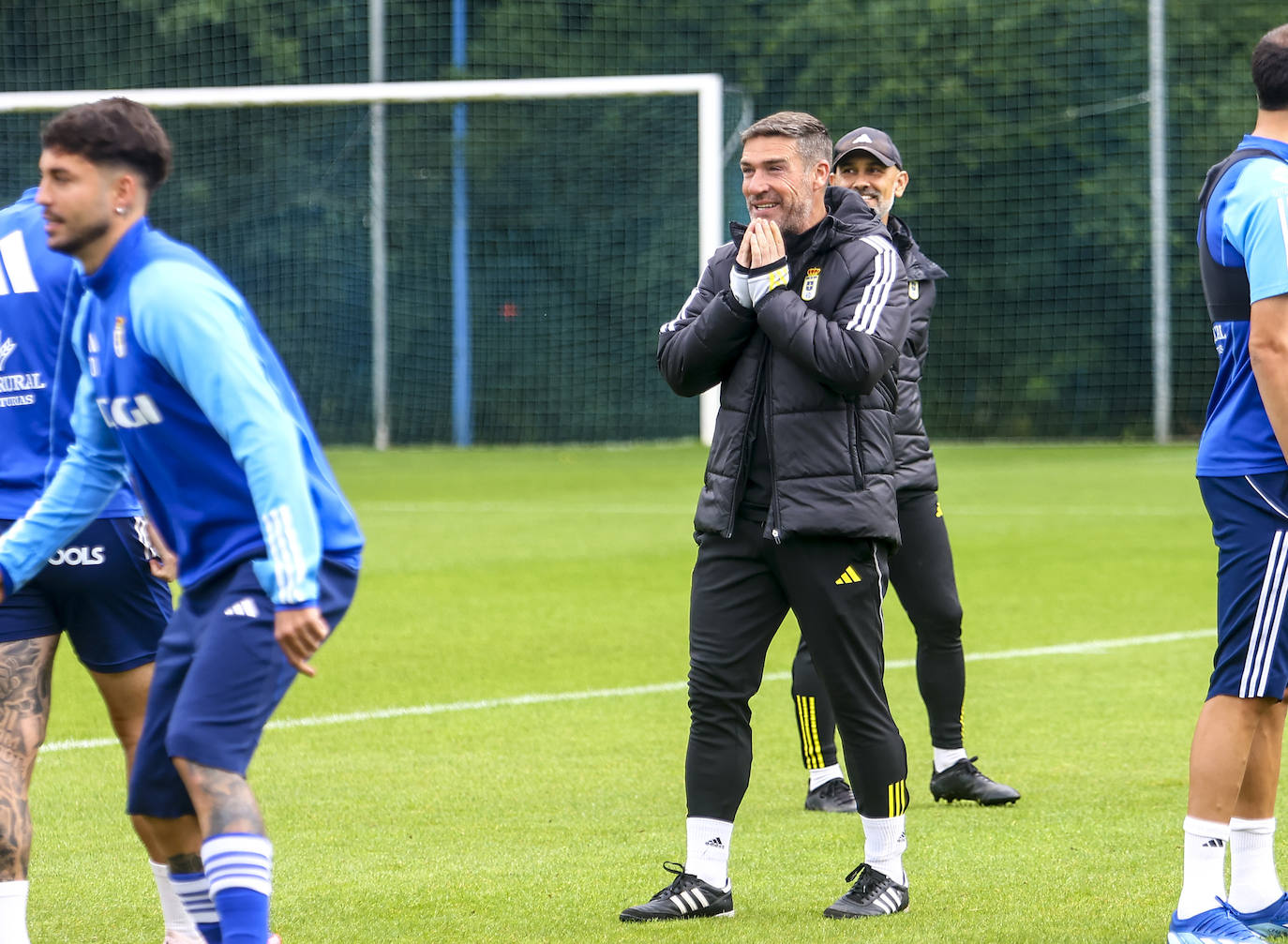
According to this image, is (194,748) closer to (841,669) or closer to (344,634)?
(841,669)

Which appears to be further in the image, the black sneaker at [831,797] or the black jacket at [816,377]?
the black sneaker at [831,797]

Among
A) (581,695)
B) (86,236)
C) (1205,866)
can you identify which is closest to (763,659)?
(1205,866)

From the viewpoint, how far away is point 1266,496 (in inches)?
179

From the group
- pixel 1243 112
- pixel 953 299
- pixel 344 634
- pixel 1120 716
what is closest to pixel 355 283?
pixel 953 299

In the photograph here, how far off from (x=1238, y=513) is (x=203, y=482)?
2454mm

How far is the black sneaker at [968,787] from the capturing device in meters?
6.70

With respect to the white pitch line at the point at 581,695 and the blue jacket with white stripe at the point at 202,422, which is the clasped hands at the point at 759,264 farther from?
the white pitch line at the point at 581,695

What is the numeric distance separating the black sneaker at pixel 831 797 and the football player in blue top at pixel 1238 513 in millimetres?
2049

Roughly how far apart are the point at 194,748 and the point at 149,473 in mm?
597

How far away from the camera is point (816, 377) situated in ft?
16.6

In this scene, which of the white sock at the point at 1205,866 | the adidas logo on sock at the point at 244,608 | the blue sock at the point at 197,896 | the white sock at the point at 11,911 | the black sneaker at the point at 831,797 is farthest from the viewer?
the black sneaker at the point at 831,797

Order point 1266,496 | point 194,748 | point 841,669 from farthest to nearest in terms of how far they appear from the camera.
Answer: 1. point 841,669
2. point 1266,496
3. point 194,748

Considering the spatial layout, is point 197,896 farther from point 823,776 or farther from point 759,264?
point 823,776

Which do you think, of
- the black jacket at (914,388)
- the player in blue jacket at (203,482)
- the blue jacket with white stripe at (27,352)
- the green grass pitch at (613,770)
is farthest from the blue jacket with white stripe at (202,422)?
the black jacket at (914,388)
